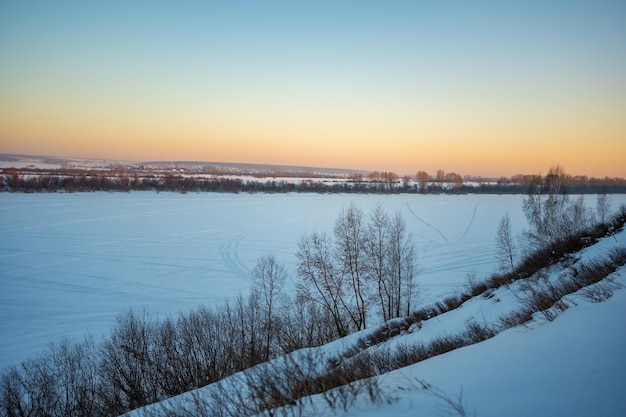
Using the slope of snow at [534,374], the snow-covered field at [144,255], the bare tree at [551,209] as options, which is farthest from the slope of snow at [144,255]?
the slope of snow at [534,374]

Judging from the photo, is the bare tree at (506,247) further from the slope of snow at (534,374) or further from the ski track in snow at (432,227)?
the slope of snow at (534,374)

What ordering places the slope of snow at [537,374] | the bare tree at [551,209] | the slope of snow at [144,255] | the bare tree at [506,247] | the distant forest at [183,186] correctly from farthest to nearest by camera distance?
the distant forest at [183,186] → the bare tree at [551,209] → the bare tree at [506,247] → the slope of snow at [144,255] → the slope of snow at [537,374]

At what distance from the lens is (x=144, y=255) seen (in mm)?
34688

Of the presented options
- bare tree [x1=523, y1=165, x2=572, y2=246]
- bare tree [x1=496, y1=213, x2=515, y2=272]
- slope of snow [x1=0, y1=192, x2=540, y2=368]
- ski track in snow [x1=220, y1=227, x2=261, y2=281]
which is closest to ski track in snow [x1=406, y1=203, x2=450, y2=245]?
slope of snow [x1=0, y1=192, x2=540, y2=368]

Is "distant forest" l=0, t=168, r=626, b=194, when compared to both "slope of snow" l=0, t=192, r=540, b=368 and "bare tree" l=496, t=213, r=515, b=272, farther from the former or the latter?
"bare tree" l=496, t=213, r=515, b=272

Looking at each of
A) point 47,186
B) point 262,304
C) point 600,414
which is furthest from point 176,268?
point 47,186

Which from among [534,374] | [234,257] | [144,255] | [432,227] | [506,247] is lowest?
[144,255]

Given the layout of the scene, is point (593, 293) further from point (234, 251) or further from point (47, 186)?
point (47, 186)

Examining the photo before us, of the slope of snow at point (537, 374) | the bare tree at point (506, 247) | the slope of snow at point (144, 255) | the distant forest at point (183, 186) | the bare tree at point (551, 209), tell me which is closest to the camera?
the slope of snow at point (537, 374)

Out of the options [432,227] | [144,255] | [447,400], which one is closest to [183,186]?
[144,255]

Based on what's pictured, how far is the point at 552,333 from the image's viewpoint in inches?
188

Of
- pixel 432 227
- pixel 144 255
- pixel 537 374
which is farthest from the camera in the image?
pixel 432 227

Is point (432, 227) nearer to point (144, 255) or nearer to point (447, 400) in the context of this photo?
point (144, 255)

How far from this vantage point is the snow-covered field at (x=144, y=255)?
2138 centimetres
